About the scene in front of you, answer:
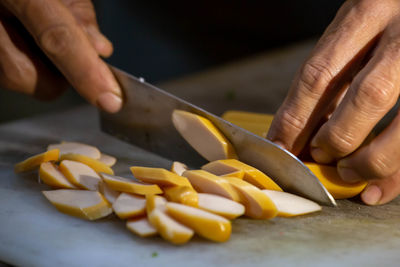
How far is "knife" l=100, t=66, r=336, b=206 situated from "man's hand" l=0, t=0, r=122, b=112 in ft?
0.27

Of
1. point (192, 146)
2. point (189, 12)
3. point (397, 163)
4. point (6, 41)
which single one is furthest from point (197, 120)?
point (189, 12)

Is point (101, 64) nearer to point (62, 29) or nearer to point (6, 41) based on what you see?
point (62, 29)

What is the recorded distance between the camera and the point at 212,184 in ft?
4.63

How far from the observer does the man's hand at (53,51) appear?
176cm

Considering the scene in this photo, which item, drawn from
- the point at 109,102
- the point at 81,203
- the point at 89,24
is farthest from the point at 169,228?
the point at 89,24

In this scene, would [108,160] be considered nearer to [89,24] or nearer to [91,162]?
[91,162]

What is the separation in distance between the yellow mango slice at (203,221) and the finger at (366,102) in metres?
0.39

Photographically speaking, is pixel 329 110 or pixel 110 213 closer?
pixel 110 213

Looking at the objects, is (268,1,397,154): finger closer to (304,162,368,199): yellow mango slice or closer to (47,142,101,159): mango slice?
(304,162,368,199): yellow mango slice

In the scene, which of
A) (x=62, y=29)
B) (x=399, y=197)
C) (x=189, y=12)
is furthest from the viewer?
(x=189, y=12)

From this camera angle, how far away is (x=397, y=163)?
4.61ft

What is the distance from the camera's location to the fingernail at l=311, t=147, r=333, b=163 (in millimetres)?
1500

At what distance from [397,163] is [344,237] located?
26 cm

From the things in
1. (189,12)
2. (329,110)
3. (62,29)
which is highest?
(62,29)
